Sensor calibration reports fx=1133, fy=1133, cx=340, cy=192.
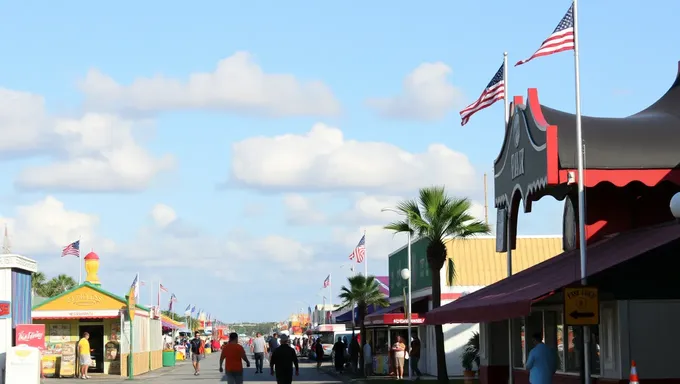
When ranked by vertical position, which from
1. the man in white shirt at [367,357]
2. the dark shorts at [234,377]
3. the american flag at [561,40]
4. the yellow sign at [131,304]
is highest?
the american flag at [561,40]

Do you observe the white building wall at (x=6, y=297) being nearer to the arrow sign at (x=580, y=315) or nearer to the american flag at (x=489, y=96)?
the american flag at (x=489, y=96)

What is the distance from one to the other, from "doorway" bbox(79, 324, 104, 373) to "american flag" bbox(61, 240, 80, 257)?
3.38 meters

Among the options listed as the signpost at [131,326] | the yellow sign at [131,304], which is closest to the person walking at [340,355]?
the signpost at [131,326]

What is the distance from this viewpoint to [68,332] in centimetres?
4728

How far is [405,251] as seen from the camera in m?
55.7

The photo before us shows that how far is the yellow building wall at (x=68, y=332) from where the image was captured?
4706cm

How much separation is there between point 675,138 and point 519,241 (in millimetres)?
24840

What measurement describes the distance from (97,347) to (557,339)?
96.6 feet

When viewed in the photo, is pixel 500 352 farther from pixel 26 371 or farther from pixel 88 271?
pixel 88 271

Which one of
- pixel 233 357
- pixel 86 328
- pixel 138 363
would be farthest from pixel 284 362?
pixel 138 363

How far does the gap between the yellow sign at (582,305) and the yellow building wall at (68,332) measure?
32.5 metres

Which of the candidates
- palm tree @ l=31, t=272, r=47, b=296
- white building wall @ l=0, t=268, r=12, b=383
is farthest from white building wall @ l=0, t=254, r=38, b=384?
palm tree @ l=31, t=272, r=47, b=296

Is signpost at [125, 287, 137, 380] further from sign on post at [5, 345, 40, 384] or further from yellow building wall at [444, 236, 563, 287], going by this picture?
sign on post at [5, 345, 40, 384]


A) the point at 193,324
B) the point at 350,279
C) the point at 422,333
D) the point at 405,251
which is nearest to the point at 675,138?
the point at 422,333
